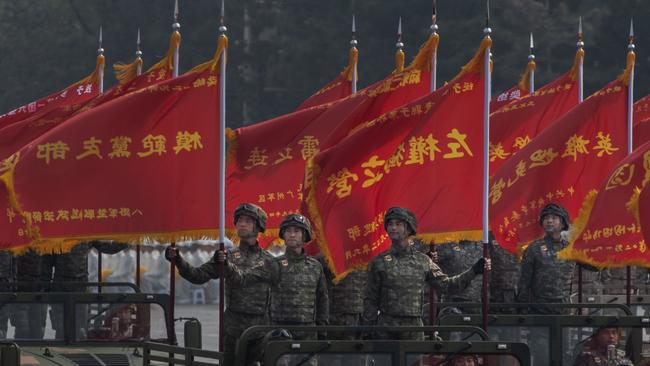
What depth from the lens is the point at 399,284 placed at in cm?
1309

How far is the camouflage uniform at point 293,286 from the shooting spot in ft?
43.3

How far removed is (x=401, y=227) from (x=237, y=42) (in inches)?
1857

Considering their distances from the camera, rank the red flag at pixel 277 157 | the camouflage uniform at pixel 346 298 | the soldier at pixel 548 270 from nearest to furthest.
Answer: the camouflage uniform at pixel 346 298, the soldier at pixel 548 270, the red flag at pixel 277 157

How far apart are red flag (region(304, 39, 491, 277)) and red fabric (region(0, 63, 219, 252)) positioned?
0.84m

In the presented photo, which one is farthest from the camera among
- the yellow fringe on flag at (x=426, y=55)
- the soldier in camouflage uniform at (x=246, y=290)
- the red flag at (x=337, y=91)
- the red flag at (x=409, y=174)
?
the red flag at (x=337, y=91)

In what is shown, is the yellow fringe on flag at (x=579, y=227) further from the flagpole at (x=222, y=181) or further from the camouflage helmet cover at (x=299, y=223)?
the flagpole at (x=222, y=181)

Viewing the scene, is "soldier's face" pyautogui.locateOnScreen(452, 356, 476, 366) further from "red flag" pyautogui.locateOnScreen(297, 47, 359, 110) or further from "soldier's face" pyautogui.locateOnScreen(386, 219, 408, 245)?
"red flag" pyautogui.locateOnScreen(297, 47, 359, 110)

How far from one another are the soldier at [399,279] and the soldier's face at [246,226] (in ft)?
2.76

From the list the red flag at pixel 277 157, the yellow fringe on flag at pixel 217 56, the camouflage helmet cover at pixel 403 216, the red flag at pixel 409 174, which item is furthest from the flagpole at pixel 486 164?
the red flag at pixel 277 157

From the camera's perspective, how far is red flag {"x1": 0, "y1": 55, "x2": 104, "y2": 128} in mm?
20766

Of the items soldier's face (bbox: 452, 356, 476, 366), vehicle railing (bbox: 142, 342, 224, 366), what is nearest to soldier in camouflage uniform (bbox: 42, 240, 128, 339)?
vehicle railing (bbox: 142, 342, 224, 366)

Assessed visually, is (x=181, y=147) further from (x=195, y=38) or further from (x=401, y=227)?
(x=195, y=38)

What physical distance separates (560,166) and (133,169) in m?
4.61

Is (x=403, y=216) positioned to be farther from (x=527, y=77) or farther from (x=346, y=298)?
(x=527, y=77)
